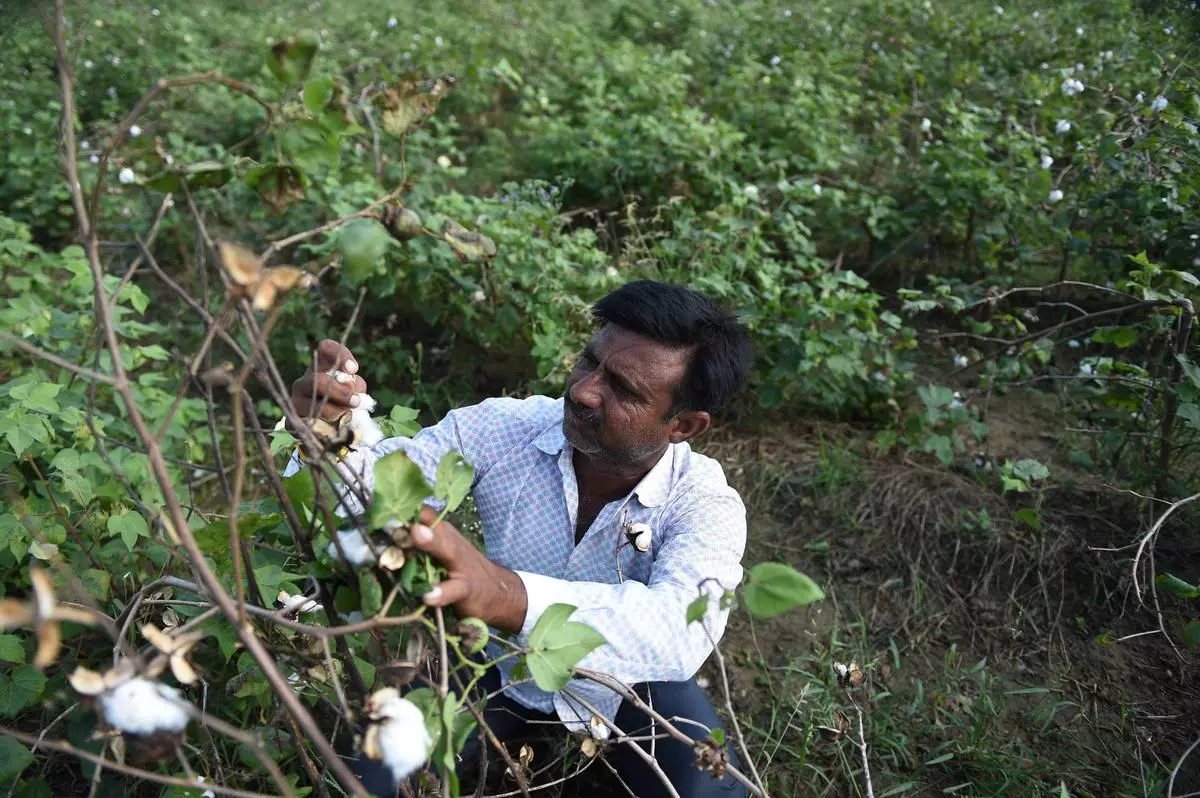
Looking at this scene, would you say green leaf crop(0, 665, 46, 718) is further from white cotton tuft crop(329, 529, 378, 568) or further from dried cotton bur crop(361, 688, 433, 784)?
dried cotton bur crop(361, 688, 433, 784)

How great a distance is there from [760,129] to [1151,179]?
77.5 inches

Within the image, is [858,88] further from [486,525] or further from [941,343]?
[486,525]

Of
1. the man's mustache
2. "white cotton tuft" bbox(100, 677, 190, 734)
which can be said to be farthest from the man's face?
"white cotton tuft" bbox(100, 677, 190, 734)

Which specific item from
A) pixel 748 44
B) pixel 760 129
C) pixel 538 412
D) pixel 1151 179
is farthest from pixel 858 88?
pixel 538 412

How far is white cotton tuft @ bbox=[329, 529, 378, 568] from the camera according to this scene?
0.94 metres

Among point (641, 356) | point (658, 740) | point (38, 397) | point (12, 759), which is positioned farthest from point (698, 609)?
point (38, 397)

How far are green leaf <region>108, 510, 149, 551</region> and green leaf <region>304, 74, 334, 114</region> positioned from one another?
3.65 ft

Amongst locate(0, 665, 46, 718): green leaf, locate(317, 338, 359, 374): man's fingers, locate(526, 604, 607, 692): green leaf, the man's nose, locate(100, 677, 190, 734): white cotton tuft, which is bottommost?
locate(0, 665, 46, 718): green leaf

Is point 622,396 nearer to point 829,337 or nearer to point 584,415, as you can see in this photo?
point 584,415

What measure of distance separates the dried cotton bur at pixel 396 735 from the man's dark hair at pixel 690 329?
40.5 inches

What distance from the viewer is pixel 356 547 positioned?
965mm

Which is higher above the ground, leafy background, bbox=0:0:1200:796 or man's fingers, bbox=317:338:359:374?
man's fingers, bbox=317:338:359:374

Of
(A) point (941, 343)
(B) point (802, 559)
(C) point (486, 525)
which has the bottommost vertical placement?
(B) point (802, 559)

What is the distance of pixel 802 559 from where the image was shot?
2.84 metres
